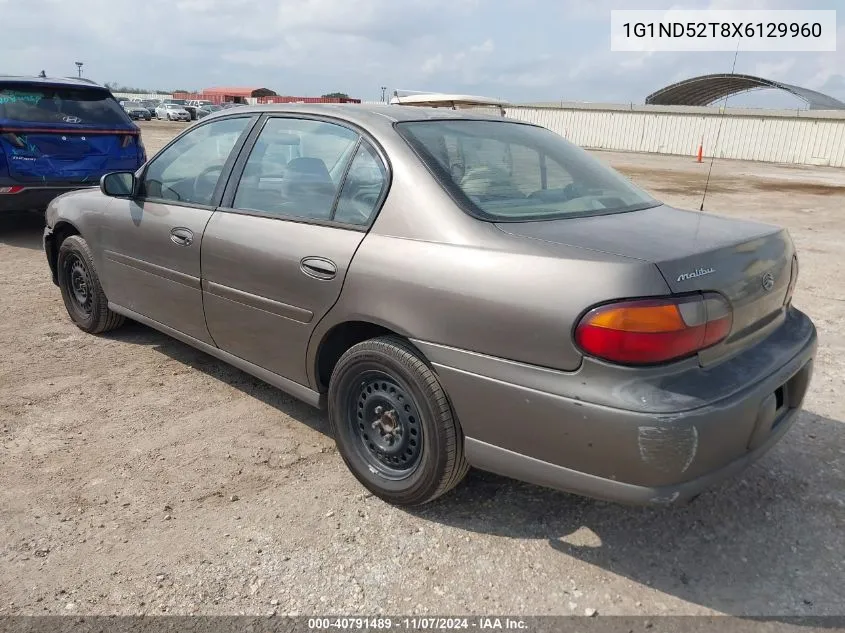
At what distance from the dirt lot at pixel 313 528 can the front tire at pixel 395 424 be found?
0.55 feet

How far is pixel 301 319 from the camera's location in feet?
9.82

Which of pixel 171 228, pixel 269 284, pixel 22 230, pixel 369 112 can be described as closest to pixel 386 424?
pixel 269 284

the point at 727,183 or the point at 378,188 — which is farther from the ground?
the point at 378,188

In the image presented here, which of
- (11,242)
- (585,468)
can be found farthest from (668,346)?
(11,242)

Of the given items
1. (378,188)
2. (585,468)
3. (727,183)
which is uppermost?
(378,188)

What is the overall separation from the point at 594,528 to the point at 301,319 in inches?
59.7

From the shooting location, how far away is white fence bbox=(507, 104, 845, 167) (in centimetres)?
2966

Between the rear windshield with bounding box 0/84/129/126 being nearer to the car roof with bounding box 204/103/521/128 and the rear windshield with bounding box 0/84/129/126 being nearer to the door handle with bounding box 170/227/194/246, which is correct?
the door handle with bounding box 170/227/194/246

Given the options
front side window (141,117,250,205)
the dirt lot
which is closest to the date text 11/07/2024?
the dirt lot

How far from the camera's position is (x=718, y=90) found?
42.8m

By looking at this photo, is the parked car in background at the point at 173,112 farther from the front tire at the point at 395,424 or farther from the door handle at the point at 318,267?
the front tire at the point at 395,424

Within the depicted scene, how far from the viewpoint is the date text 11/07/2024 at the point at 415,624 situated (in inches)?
87.4

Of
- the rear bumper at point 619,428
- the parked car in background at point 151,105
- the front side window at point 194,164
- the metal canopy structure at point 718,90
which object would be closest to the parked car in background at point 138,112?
the parked car in background at point 151,105

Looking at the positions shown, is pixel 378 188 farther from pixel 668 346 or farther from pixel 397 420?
pixel 668 346
